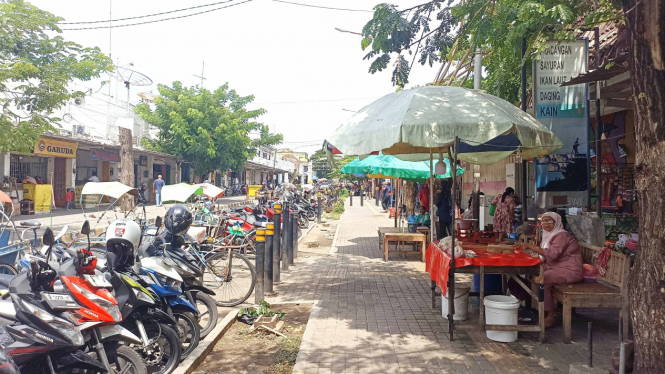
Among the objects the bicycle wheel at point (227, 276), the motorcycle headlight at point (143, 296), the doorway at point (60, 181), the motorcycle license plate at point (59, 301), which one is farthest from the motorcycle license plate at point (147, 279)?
the doorway at point (60, 181)

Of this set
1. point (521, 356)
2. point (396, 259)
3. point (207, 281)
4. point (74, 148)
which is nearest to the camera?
point (521, 356)

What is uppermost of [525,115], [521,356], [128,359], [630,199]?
[525,115]

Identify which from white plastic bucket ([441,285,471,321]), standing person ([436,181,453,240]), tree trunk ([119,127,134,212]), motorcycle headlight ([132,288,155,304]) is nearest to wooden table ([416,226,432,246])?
standing person ([436,181,453,240])

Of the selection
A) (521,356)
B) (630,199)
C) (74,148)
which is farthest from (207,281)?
(74,148)

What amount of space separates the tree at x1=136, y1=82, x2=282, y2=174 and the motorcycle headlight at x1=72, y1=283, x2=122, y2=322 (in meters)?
25.4

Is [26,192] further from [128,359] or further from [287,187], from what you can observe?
[128,359]

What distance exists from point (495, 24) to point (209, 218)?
6674 mm

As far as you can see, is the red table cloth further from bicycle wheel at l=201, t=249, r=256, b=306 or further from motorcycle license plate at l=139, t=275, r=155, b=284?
motorcycle license plate at l=139, t=275, r=155, b=284

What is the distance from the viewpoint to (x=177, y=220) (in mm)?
5477

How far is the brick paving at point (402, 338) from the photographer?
4.53 m

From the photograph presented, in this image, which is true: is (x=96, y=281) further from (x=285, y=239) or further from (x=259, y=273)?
Result: (x=285, y=239)

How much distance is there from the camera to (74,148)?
73.6ft

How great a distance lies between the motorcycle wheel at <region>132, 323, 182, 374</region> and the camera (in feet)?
13.7

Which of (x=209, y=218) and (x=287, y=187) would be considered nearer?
(x=209, y=218)
